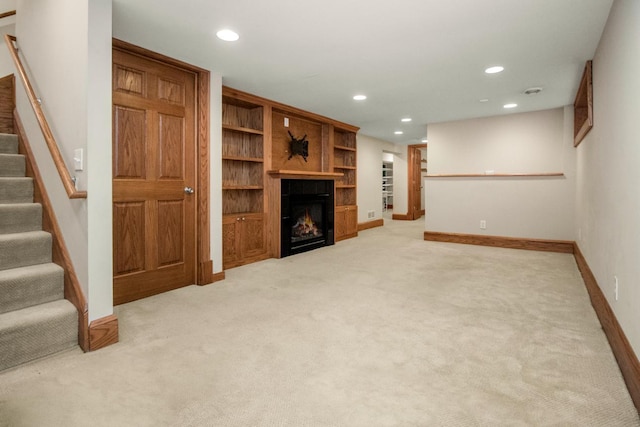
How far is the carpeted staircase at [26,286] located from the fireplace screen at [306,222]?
10.1 ft

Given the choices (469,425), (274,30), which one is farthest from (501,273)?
(274,30)

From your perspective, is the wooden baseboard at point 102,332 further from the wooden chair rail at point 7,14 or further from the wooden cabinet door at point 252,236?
the wooden chair rail at point 7,14

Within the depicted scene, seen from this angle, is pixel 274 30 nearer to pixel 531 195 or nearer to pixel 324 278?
pixel 324 278

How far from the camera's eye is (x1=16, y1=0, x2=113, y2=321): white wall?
212 cm

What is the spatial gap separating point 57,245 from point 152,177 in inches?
38.7

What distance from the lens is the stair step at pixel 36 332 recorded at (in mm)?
1849

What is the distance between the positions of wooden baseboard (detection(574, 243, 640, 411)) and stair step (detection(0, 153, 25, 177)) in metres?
4.16

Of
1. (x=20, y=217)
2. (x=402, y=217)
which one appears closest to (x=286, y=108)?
(x=20, y=217)

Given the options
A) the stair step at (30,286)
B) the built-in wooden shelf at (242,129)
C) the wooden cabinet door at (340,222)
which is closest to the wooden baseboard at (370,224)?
the wooden cabinet door at (340,222)

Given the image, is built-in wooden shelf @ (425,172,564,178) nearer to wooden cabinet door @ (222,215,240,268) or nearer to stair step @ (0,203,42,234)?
wooden cabinet door @ (222,215,240,268)

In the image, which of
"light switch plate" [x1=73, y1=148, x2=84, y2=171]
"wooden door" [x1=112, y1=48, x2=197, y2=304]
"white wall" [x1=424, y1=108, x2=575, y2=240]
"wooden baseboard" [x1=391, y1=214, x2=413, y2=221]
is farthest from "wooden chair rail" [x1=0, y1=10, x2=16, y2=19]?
"wooden baseboard" [x1=391, y1=214, x2=413, y2=221]

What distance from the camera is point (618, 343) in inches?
75.9

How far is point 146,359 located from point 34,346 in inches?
24.2

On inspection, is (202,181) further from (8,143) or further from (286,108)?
(286,108)
